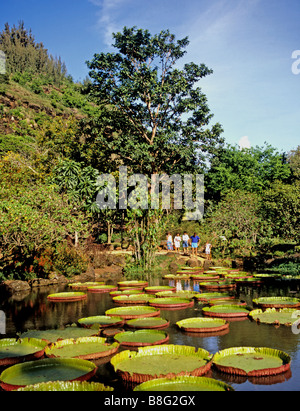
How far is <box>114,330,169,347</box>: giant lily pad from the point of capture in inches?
215

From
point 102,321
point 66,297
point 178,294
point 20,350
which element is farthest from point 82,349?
point 178,294

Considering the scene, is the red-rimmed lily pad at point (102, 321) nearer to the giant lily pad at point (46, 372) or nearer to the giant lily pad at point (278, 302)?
the giant lily pad at point (46, 372)

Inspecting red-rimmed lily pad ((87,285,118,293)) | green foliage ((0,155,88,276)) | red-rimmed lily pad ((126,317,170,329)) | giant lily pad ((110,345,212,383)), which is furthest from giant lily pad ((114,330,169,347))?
green foliage ((0,155,88,276))

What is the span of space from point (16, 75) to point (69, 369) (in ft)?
231

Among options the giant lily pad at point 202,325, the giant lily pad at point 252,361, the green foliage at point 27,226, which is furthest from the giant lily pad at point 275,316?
the green foliage at point 27,226

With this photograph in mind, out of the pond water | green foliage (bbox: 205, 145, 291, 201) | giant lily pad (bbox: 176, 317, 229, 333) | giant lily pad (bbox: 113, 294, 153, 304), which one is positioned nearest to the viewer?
the pond water

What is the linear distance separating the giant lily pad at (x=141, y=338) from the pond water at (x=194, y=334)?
0.21 m

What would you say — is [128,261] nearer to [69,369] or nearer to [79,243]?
[79,243]

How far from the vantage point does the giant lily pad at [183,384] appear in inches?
141

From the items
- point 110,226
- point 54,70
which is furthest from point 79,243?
point 54,70

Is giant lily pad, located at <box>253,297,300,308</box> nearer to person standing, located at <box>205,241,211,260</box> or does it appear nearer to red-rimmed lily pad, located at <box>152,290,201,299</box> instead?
red-rimmed lily pad, located at <box>152,290,201,299</box>

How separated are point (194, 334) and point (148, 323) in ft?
3.13

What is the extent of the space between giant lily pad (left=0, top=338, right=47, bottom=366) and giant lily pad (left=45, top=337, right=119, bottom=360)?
15 centimetres

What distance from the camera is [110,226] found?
2350cm
